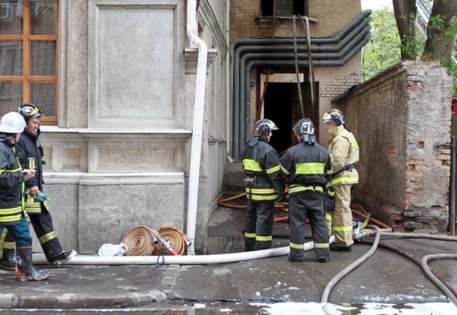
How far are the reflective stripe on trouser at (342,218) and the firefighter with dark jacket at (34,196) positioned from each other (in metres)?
3.69

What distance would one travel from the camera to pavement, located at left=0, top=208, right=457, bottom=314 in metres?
5.34

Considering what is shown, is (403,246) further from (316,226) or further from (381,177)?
(381,177)

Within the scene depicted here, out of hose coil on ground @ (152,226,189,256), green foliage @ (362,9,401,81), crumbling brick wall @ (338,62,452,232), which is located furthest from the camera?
green foliage @ (362,9,401,81)

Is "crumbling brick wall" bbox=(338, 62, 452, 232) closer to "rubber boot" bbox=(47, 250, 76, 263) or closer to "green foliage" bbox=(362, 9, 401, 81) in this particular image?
"rubber boot" bbox=(47, 250, 76, 263)

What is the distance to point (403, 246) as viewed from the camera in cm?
789

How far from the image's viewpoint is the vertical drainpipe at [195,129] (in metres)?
7.18

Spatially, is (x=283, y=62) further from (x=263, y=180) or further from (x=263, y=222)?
(x=263, y=222)

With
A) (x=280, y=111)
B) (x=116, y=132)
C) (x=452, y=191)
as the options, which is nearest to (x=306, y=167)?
(x=116, y=132)

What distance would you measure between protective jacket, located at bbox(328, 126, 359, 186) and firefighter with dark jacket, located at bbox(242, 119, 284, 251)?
811mm

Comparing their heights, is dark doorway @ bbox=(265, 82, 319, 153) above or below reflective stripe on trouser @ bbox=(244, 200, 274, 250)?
above

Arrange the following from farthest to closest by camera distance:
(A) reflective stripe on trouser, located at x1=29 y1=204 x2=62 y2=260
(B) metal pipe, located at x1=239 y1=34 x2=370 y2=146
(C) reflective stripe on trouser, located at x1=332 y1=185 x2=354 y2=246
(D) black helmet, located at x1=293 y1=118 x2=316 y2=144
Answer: (B) metal pipe, located at x1=239 y1=34 x2=370 y2=146, (C) reflective stripe on trouser, located at x1=332 y1=185 x2=354 y2=246, (D) black helmet, located at x1=293 y1=118 x2=316 y2=144, (A) reflective stripe on trouser, located at x1=29 y1=204 x2=62 y2=260

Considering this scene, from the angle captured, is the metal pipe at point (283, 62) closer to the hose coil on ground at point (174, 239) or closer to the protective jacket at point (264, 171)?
the protective jacket at point (264, 171)

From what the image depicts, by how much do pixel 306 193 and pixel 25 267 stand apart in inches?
137

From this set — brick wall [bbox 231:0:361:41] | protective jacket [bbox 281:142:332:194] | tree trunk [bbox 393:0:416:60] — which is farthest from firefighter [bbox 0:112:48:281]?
brick wall [bbox 231:0:361:41]
